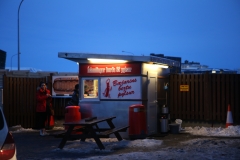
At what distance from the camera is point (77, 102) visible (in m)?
15.8

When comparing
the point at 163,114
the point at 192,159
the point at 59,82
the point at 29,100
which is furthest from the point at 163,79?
the point at 192,159

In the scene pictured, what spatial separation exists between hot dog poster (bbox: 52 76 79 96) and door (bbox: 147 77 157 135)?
4086 millimetres

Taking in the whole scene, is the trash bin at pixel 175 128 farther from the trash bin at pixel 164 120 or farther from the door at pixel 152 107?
the door at pixel 152 107

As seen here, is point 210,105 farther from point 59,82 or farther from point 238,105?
point 59,82

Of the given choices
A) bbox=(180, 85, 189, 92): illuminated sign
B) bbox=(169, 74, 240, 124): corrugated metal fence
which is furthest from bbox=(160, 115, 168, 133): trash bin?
bbox=(180, 85, 189, 92): illuminated sign

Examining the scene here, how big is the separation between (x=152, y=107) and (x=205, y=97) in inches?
102

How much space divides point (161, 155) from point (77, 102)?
6.20 meters

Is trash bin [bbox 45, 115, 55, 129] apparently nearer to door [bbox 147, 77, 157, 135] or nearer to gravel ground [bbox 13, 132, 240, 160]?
gravel ground [bbox 13, 132, 240, 160]

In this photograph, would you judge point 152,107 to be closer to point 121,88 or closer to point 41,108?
point 121,88

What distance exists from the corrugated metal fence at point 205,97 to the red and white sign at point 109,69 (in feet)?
10.9

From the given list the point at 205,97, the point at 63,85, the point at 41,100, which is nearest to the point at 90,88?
the point at 41,100

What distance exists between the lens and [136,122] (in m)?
13.5

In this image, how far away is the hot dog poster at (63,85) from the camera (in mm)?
18031

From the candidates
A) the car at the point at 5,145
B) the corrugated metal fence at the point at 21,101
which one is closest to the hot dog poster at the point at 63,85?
the corrugated metal fence at the point at 21,101
